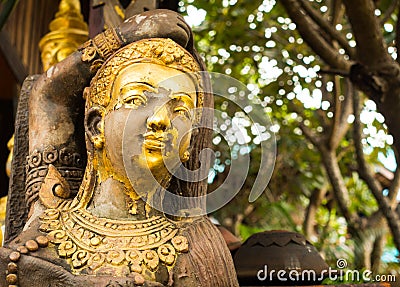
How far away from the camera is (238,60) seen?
12.4 ft

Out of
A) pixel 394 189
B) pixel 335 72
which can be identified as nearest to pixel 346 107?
pixel 394 189

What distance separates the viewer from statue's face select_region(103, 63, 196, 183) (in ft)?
4.24

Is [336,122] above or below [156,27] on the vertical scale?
below

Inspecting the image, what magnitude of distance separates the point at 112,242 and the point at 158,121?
0.85ft

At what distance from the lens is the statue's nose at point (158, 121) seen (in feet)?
4.20

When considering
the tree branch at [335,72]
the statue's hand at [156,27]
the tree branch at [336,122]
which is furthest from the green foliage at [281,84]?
the statue's hand at [156,27]

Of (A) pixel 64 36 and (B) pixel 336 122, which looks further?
(B) pixel 336 122

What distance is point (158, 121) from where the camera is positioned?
1.28 metres

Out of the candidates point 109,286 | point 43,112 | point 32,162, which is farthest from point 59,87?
point 109,286

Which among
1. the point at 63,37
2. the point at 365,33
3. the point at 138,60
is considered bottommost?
the point at 138,60

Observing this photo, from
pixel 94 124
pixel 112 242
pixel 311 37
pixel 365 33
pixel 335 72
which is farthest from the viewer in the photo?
pixel 311 37

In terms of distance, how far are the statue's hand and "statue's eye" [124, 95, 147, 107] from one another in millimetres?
181

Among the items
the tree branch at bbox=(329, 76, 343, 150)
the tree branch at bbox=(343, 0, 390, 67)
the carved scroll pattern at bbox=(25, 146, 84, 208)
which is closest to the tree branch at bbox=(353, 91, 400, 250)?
the tree branch at bbox=(329, 76, 343, 150)

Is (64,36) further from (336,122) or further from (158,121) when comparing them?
(336,122)
